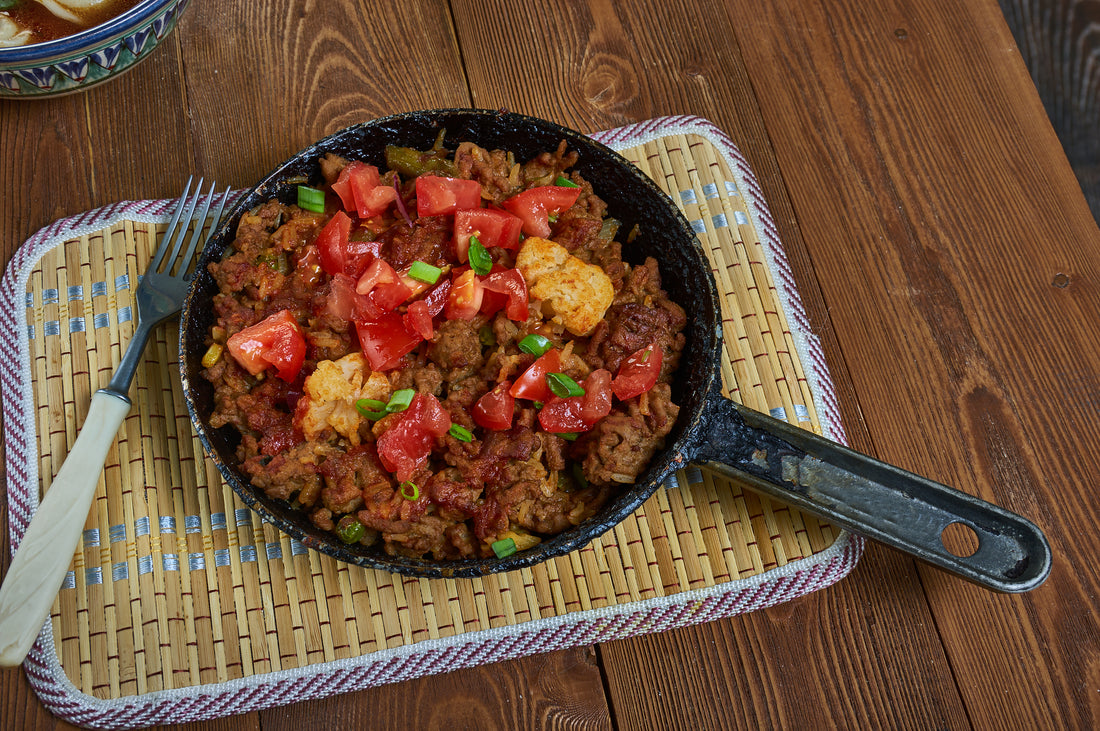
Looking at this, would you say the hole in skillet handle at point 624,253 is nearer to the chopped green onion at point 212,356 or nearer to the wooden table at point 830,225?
the chopped green onion at point 212,356

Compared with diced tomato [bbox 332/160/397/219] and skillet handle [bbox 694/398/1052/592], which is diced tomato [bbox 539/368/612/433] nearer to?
skillet handle [bbox 694/398/1052/592]

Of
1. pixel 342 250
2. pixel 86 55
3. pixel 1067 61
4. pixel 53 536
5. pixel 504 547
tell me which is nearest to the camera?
pixel 504 547

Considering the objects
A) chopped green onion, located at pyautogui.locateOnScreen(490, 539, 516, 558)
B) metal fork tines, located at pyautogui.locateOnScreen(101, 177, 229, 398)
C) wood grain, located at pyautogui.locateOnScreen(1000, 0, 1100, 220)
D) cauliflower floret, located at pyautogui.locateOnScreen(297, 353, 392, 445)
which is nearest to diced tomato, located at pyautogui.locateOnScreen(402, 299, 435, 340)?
cauliflower floret, located at pyautogui.locateOnScreen(297, 353, 392, 445)

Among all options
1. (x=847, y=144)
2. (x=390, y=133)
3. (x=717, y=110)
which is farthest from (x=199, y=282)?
(x=847, y=144)

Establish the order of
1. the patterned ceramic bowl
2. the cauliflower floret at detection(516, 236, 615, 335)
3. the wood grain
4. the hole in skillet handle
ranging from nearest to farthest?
the hole in skillet handle
the cauliflower floret at detection(516, 236, 615, 335)
the patterned ceramic bowl
the wood grain

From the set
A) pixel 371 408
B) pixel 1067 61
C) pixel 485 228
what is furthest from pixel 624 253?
pixel 1067 61

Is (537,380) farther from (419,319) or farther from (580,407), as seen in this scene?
(419,319)

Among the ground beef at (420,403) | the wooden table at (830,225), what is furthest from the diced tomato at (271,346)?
the wooden table at (830,225)
